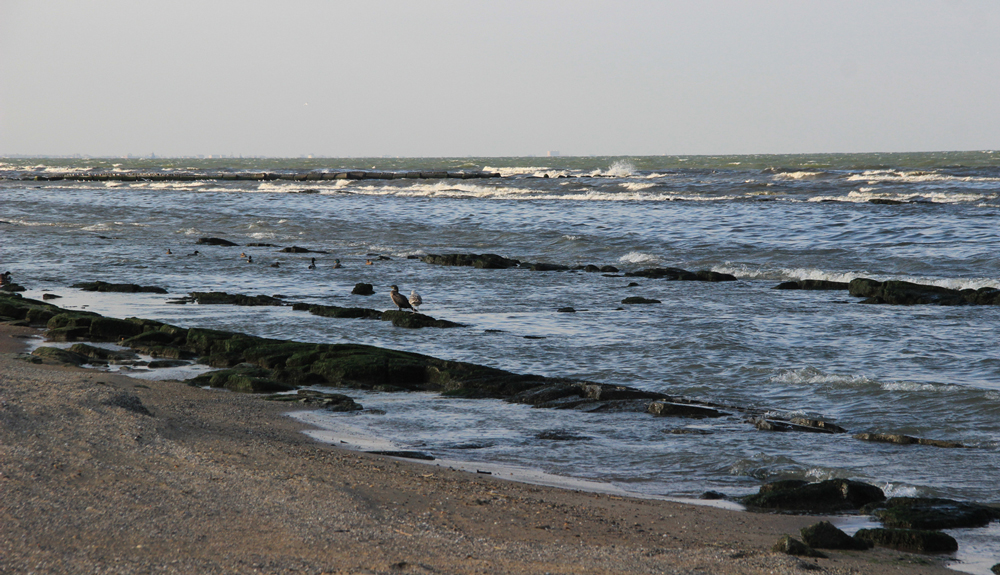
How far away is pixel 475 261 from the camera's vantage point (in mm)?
21000

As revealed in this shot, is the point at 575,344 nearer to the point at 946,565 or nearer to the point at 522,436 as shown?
the point at 522,436

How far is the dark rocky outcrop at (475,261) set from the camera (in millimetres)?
20625

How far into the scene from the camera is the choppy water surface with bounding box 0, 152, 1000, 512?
6.94 meters

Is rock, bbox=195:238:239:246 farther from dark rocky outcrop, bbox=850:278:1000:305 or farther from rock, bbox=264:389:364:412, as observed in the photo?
dark rocky outcrop, bbox=850:278:1000:305

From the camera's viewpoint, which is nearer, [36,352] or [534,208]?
[36,352]

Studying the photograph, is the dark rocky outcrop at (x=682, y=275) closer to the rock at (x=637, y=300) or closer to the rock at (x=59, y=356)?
the rock at (x=637, y=300)

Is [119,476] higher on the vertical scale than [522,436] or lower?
higher

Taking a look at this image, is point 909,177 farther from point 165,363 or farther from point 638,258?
point 165,363

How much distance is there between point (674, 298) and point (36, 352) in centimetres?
1087

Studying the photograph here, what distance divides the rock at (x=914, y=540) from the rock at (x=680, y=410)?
3.12m

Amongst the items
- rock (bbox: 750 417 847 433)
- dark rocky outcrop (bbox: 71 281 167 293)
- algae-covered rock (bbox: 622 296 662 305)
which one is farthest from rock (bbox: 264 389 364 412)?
dark rocky outcrop (bbox: 71 281 167 293)

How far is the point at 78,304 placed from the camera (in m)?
14.3

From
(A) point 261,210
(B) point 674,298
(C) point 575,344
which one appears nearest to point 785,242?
(B) point 674,298

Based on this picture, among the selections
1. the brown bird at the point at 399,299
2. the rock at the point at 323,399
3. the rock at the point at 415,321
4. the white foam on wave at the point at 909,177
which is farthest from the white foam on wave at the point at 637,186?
the rock at the point at 323,399
